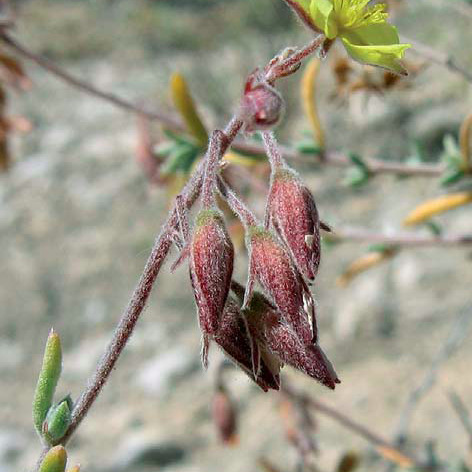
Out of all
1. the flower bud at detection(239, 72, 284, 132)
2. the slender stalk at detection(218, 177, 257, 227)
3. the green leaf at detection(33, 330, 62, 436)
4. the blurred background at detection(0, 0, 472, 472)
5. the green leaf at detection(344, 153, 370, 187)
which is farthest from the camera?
the blurred background at detection(0, 0, 472, 472)

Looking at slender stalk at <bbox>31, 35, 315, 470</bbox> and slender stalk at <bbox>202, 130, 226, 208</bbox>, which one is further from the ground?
slender stalk at <bbox>202, 130, 226, 208</bbox>

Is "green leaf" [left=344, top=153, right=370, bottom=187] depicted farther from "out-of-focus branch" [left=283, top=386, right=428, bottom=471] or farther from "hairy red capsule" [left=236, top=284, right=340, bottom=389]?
"hairy red capsule" [left=236, top=284, right=340, bottom=389]

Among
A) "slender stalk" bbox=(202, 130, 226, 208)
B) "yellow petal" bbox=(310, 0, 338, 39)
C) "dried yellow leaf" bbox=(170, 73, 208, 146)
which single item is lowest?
"dried yellow leaf" bbox=(170, 73, 208, 146)

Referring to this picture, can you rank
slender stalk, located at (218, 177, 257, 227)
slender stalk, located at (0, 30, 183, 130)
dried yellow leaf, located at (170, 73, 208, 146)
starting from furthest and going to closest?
1. slender stalk, located at (0, 30, 183, 130)
2. dried yellow leaf, located at (170, 73, 208, 146)
3. slender stalk, located at (218, 177, 257, 227)

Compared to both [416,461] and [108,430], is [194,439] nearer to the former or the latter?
[108,430]

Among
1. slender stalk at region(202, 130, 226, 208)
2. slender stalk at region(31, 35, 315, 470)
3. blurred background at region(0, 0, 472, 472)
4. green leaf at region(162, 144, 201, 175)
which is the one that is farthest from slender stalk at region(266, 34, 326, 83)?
blurred background at region(0, 0, 472, 472)

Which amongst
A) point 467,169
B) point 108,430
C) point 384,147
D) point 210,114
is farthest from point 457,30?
point 467,169

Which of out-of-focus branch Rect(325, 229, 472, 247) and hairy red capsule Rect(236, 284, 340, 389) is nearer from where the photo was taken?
hairy red capsule Rect(236, 284, 340, 389)
